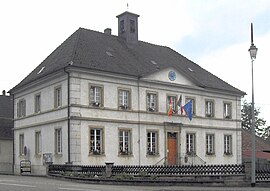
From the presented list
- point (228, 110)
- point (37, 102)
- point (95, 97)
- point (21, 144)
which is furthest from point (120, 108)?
point (228, 110)

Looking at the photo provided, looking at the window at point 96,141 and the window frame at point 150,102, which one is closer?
the window at point 96,141

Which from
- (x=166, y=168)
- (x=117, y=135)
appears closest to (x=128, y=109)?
(x=117, y=135)

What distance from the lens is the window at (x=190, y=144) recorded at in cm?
3869

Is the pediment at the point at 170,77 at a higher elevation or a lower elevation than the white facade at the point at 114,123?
higher

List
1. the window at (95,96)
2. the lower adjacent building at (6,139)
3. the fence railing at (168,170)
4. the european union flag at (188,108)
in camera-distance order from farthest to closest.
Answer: the lower adjacent building at (6,139)
the european union flag at (188,108)
the window at (95,96)
the fence railing at (168,170)

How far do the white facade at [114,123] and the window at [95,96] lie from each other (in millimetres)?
242

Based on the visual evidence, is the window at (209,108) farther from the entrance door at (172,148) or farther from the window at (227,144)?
the entrance door at (172,148)

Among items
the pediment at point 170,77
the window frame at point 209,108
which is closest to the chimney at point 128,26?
the pediment at point 170,77

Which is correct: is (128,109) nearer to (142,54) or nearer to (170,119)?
(170,119)

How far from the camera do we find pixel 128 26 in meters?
41.6

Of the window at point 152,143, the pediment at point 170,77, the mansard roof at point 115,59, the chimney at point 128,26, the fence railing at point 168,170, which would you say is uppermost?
the chimney at point 128,26

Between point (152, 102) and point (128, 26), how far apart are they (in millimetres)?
8441

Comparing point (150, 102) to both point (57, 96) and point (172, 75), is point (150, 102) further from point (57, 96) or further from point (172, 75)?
point (57, 96)

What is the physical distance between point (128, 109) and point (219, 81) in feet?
41.2
